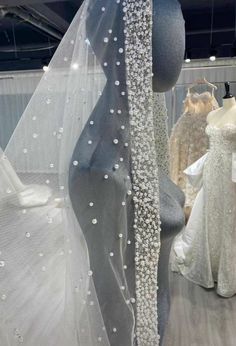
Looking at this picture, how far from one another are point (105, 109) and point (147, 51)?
6.0 inches

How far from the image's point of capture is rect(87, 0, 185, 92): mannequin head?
2.34 ft

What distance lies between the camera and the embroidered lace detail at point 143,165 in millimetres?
702

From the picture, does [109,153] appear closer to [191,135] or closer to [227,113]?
[227,113]

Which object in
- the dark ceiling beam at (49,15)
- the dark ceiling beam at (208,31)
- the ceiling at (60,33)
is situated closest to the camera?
the dark ceiling beam at (49,15)

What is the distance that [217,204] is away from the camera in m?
2.07

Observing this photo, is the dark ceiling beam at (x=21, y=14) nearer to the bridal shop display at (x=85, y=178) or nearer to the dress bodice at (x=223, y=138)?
the dress bodice at (x=223, y=138)

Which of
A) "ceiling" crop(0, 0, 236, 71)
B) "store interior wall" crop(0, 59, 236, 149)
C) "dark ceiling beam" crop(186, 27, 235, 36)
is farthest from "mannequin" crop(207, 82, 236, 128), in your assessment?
"dark ceiling beam" crop(186, 27, 235, 36)

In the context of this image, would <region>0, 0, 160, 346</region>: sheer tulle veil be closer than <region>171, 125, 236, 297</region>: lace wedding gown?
Yes

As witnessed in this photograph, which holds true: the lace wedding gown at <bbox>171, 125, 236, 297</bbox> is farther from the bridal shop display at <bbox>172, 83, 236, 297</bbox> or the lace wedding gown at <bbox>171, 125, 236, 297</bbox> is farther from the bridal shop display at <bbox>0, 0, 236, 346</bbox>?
the bridal shop display at <bbox>0, 0, 236, 346</bbox>

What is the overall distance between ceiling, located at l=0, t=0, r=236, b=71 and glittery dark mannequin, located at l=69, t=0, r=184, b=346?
351cm

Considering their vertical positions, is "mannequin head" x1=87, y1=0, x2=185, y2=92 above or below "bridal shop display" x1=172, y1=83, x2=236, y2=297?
above

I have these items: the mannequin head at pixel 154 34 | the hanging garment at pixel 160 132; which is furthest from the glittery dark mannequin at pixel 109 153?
the hanging garment at pixel 160 132

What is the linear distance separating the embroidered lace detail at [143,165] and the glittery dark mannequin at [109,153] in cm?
2

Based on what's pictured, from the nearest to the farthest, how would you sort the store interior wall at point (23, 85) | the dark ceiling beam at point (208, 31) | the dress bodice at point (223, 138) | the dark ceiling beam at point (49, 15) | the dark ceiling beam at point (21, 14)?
the dress bodice at point (223, 138) < the dark ceiling beam at point (21, 14) < the dark ceiling beam at point (49, 15) < the store interior wall at point (23, 85) < the dark ceiling beam at point (208, 31)
